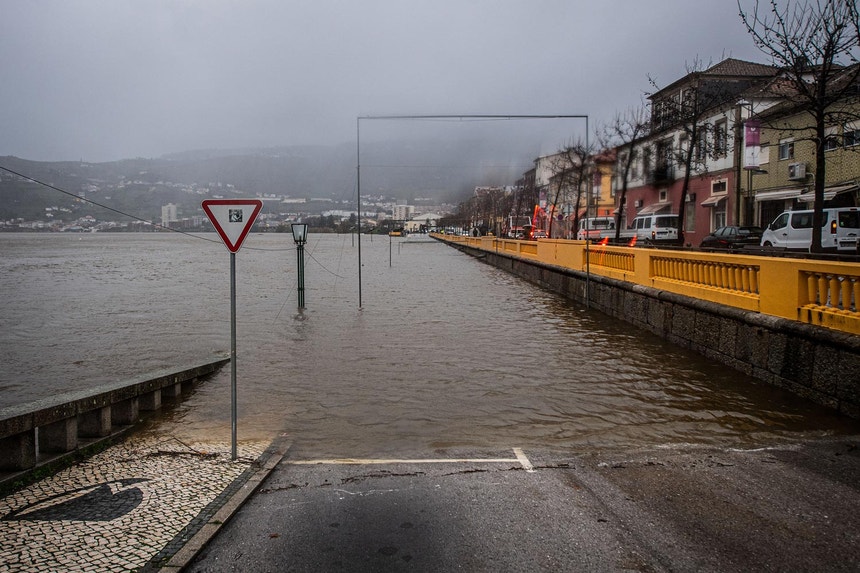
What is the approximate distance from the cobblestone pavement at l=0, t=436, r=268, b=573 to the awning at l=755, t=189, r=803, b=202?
108 feet

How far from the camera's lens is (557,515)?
4.60 metres

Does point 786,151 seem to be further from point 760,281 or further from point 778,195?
point 760,281

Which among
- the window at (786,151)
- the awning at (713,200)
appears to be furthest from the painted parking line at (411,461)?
the awning at (713,200)

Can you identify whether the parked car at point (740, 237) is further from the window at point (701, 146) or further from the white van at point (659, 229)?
the white van at point (659, 229)

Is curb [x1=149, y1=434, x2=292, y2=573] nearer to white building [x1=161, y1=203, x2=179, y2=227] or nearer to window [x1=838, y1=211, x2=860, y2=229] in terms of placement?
white building [x1=161, y1=203, x2=179, y2=227]

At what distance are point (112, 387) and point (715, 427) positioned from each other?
6.94 metres

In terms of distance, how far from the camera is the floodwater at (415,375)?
7.43m

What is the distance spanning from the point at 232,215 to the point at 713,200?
39242 mm

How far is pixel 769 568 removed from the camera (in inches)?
150

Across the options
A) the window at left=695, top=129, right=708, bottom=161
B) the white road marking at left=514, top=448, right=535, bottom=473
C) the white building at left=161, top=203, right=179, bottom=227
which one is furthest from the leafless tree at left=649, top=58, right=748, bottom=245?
the white road marking at left=514, top=448, right=535, bottom=473

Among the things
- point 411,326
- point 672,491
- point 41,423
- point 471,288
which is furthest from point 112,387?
point 471,288

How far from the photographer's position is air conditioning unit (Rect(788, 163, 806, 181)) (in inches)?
1234

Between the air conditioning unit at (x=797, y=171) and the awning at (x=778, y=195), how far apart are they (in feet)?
2.25

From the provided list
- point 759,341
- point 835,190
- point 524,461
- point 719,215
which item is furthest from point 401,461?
point 719,215
